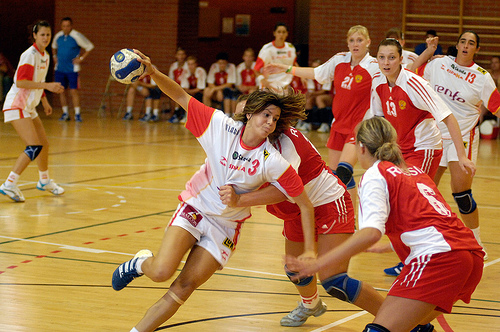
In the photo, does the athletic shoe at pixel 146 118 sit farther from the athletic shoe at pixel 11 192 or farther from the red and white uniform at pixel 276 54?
the athletic shoe at pixel 11 192

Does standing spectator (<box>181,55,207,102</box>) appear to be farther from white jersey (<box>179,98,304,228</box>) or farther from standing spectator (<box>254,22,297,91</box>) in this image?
white jersey (<box>179,98,304,228</box>)

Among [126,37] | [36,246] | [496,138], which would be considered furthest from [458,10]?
[36,246]

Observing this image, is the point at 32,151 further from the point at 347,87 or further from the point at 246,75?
the point at 246,75

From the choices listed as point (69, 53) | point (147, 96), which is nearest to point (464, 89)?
point (147, 96)

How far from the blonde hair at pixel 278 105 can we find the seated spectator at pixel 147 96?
11921 millimetres

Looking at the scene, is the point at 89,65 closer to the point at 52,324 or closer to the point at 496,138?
the point at 496,138

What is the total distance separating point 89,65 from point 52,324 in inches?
563

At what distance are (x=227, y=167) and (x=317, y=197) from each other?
0.56 m

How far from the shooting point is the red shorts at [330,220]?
3857 millimetres

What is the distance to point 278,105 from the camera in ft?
12.1

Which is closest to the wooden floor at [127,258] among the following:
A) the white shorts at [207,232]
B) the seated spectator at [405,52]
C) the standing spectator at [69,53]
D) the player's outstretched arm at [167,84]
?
the white shorts at [207,232]

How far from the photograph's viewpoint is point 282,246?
5875 millimetres

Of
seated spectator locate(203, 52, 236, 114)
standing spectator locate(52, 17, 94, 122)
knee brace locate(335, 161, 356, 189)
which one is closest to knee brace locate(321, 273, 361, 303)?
knee brace locate(335, 161, 356, 189)

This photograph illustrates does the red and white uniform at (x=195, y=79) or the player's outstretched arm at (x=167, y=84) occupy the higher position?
the player's outstretched arm at (x=167, y=84)
